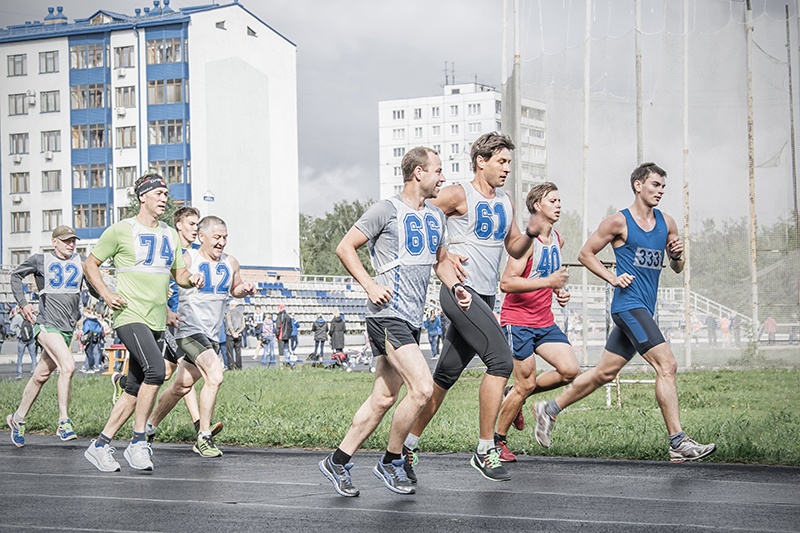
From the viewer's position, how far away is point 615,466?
8562mm

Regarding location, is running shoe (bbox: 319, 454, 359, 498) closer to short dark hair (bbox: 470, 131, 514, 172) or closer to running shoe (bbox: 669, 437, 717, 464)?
short dark hair (bbox: 470, 131, 514, 172)

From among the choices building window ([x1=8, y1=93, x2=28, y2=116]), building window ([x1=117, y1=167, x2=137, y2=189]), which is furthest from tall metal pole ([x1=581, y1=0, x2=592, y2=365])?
building window ([x1=8, y1=93, x2=28, y2=116])

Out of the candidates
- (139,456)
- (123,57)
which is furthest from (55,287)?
(123,57)

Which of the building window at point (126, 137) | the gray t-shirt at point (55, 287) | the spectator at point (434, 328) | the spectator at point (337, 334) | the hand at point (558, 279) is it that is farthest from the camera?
the building window at point (126, 137)

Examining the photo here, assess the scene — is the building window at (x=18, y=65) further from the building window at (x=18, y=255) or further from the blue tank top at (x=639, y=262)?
the blue tank top at (x=639, y=262)

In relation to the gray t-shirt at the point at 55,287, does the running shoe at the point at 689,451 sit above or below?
below

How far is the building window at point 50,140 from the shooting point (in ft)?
258

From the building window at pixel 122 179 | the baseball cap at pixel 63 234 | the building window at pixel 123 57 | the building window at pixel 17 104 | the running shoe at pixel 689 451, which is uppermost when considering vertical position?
the building window at pixel 123 57

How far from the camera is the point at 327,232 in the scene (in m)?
118

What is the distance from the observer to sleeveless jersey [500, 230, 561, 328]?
9.35 meters

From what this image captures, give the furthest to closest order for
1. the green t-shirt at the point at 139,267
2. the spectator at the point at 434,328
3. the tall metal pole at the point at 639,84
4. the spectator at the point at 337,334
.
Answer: the spectator at the point at 434,328 → the spectator at the point at 337,334 → the tall metal pole at the point at 639,84 → the green t-shirt at the point at 139,267

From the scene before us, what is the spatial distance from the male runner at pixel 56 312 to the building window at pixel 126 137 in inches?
2643

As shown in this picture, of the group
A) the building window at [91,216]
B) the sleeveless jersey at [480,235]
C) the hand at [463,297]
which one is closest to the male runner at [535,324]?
the sleeveless jersey at [480,235]

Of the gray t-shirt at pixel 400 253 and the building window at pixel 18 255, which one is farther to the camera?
the building window at pixel 18 255
